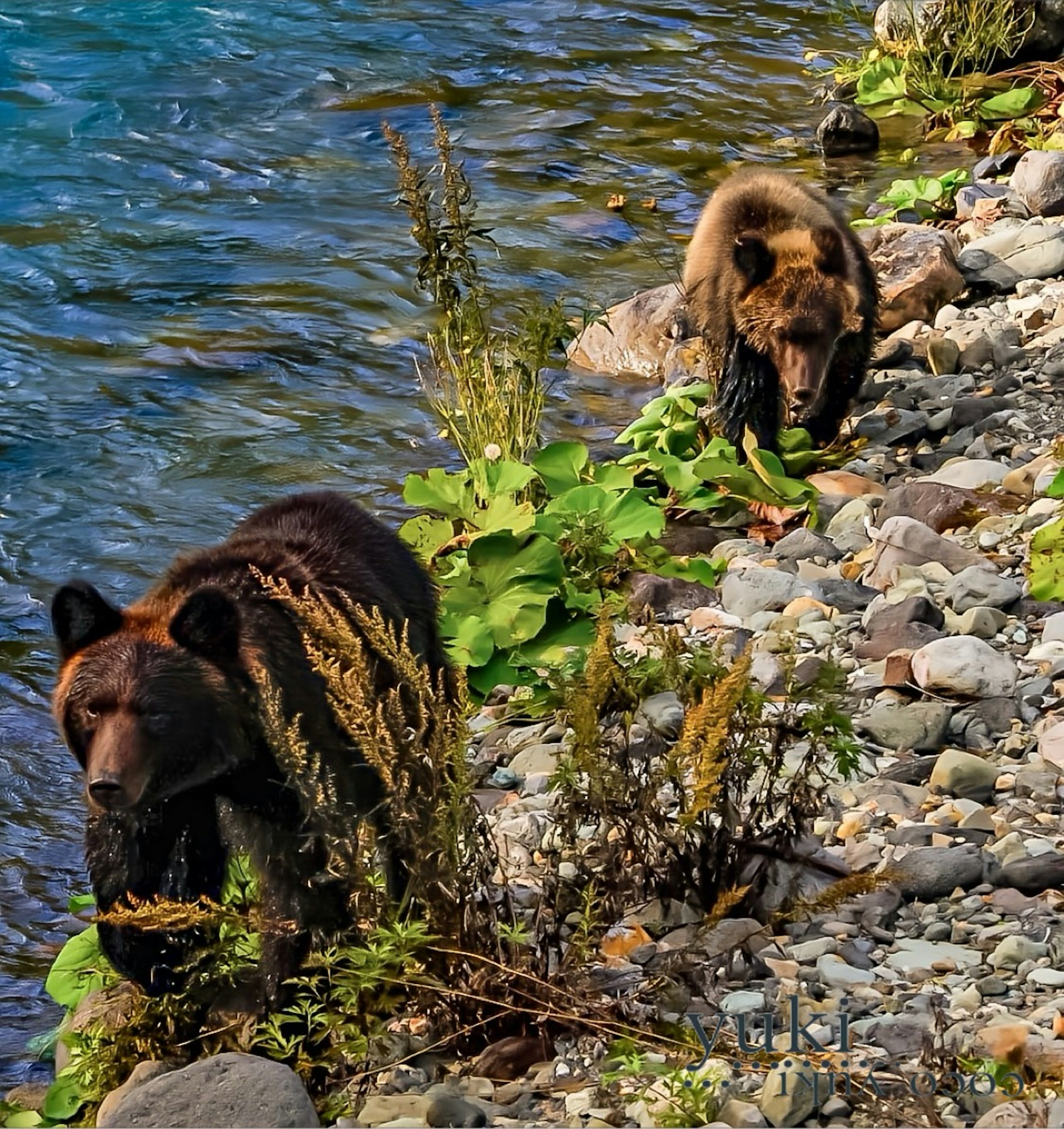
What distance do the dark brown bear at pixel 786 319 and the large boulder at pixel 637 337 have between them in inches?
59.0

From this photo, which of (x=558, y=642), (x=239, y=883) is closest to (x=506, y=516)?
(x=558, y=642)

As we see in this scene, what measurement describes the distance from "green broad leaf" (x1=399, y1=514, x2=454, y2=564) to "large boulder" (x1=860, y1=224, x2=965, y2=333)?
130 inches

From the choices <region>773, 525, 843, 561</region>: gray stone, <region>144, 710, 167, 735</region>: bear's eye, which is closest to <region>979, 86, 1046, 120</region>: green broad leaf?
<region>773, 525, 843, 561</region>: gray stone

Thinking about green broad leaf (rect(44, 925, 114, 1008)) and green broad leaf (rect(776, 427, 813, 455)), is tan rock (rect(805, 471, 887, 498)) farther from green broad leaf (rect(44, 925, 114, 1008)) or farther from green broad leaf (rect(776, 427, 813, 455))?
green broad leaf (rect(44, 925, 114, 1008))

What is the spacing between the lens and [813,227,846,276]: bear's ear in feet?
29.0

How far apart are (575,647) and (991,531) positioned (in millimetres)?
1722

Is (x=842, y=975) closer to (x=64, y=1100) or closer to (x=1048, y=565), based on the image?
(x=64, y=1100)

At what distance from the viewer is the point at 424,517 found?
8148mm

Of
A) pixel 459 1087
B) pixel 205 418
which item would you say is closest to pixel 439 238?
pixel 205 418

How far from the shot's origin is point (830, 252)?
8867 mm

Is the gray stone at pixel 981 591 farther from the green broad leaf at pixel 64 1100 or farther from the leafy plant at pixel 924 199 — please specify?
the leafy plant at pixel 924 199

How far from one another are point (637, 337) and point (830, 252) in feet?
7.25

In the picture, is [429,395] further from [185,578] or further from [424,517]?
[185,578]

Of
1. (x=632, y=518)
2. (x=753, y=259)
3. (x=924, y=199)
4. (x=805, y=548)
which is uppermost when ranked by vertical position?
(x=753, y=259)
